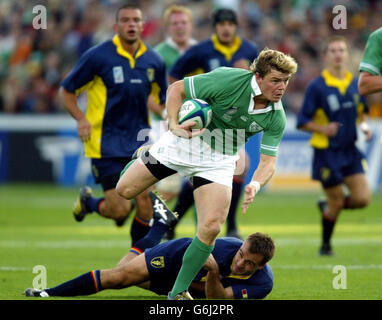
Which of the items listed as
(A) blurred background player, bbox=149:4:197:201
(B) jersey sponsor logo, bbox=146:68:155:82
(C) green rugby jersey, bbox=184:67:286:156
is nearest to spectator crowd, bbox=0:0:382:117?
(A) blurred background player, bbox=149:4:197:201

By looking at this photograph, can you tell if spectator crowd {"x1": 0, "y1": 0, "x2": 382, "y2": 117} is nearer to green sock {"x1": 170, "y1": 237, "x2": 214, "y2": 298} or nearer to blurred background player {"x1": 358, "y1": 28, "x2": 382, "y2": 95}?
blurred background player {"x1": 358, "y1": 28, "x2": 382, "y2": 95}

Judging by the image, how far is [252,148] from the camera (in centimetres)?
1186

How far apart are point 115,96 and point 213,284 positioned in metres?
3.05

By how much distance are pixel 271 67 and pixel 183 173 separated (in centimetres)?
113

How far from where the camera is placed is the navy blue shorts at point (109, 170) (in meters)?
9.23

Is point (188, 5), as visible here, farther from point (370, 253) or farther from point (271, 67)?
point (271, 67)

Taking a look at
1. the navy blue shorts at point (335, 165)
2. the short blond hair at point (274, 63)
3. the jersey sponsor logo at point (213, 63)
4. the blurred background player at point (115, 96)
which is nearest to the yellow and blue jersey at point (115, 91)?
the blurred background player at point (115, 96)

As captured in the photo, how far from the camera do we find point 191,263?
6.71 metres

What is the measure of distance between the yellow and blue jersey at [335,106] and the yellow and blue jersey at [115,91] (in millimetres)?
2247

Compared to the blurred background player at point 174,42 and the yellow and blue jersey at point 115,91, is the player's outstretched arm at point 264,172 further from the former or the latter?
the blurred background player at point 174,42

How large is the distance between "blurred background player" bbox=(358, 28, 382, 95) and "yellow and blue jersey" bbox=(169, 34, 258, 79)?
400cm

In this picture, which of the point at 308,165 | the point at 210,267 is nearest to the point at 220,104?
the point at 210,267

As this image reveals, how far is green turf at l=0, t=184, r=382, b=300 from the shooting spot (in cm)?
807

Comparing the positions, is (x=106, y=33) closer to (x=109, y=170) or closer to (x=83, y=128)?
(x=83, y=128)
